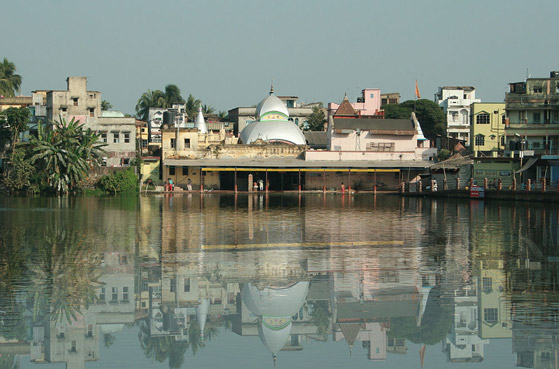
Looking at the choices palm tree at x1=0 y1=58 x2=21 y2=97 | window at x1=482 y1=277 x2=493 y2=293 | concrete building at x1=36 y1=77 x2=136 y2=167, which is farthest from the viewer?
palm tree at x1=0 y1=58 x2=21 y2=97

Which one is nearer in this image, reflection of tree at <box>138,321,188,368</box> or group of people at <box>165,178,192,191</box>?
reflection of tree at <box>138,321,188,368</box>

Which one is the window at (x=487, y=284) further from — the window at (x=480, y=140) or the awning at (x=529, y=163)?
the window at (x=480, y=140)

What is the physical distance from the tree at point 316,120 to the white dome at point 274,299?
74182 millimetres

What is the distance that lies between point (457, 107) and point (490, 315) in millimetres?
77359

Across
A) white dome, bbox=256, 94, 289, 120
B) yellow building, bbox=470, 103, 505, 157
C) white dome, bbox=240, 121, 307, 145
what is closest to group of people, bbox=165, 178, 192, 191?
white dome, bbox=240, 121, 307, 145

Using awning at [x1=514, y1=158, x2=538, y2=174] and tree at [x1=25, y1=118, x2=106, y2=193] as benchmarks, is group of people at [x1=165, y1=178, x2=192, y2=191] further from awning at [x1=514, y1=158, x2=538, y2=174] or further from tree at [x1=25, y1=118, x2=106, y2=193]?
awning at [x1=514, y1=158, x2=538, y2=174]

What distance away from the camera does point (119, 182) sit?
58000 mm

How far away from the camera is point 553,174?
1989 inches

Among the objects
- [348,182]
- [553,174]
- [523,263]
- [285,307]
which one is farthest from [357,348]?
[348,182]

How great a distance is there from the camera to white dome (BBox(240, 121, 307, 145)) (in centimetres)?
6875

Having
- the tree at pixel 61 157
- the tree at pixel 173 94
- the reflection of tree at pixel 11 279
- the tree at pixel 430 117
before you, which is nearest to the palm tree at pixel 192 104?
the tree at pixel 173 94

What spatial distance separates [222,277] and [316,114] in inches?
2940

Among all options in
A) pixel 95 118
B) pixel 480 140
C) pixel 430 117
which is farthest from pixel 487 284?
pixel 430 117

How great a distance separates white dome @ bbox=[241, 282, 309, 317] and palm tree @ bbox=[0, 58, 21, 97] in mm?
74382
